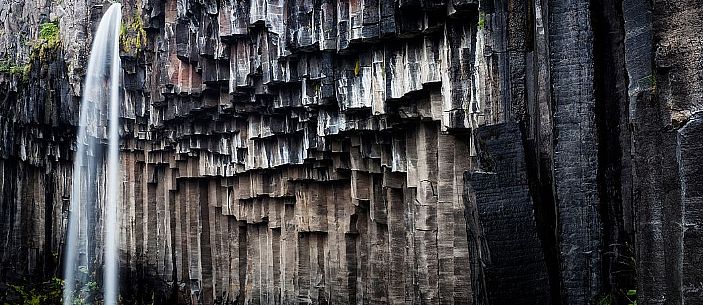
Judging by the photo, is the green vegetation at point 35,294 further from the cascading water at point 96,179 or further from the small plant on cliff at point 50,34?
the small plant on cliff at point 50,34

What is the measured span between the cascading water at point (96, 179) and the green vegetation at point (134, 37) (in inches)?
29.2

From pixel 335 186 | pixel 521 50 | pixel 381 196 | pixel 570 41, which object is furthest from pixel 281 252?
pixel 570 41

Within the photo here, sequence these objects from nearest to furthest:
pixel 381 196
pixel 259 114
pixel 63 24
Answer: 1. pixel 381 196
2. pixel 259 114
3. pixel 63 24

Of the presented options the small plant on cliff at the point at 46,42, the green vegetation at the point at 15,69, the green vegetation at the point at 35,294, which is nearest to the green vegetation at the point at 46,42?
the small plant on cliff at the point at 46,42

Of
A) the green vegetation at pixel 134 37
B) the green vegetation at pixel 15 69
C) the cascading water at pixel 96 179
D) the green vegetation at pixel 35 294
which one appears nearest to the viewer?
the green vegetation at pixel 134 37

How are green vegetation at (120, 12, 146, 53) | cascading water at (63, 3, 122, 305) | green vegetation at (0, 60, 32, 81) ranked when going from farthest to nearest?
1. green vegetation at (0, 60, 32, 81)
2. cascading water at (63, 3, 122, 305)
3. green vegetation at (120, 12, 146, 53)

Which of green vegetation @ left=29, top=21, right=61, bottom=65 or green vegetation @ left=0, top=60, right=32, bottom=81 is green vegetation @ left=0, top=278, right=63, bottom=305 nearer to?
green vegetation @ left=0, top=60, right=32, bottom=81

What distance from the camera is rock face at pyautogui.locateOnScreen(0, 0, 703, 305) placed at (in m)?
5.60

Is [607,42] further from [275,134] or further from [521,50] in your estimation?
[275,134]

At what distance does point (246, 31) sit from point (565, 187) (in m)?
9.54

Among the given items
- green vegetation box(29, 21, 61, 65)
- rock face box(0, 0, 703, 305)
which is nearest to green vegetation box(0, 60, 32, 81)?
rock face box(0, 0, 703, 305)

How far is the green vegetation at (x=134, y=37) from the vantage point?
19.0 meters

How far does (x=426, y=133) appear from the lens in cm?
1115

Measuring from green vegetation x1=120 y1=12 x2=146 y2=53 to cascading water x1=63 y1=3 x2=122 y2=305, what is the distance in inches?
29.2
